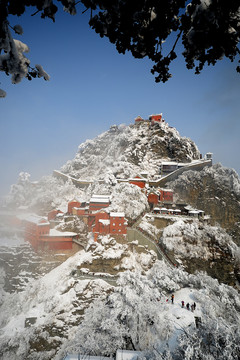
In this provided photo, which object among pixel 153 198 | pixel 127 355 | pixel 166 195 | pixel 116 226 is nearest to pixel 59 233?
pixel 116 226

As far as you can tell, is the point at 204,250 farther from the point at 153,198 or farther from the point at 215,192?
the point at 215,192

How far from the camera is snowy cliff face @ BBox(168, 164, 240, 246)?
43219 millimetres

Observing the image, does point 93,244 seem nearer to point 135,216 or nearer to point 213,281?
point 135,216

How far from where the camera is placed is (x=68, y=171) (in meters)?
70.6

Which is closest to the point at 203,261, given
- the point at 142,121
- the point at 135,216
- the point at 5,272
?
the point at 135,216

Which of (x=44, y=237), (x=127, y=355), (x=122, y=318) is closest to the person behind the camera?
(x=127, y=355)

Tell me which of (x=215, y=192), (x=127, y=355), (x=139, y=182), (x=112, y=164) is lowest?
(x=127, y=355)

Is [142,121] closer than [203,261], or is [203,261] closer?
[203,261]

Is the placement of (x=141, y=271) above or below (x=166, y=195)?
below

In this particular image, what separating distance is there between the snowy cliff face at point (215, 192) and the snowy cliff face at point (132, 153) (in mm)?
11313

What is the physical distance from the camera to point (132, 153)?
213 feet

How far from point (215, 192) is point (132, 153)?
29886 mm

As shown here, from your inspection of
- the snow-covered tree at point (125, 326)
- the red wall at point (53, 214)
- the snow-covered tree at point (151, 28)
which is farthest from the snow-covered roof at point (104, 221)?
the snow-covered tree at point (151, 28)

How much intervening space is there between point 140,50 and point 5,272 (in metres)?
38.2
